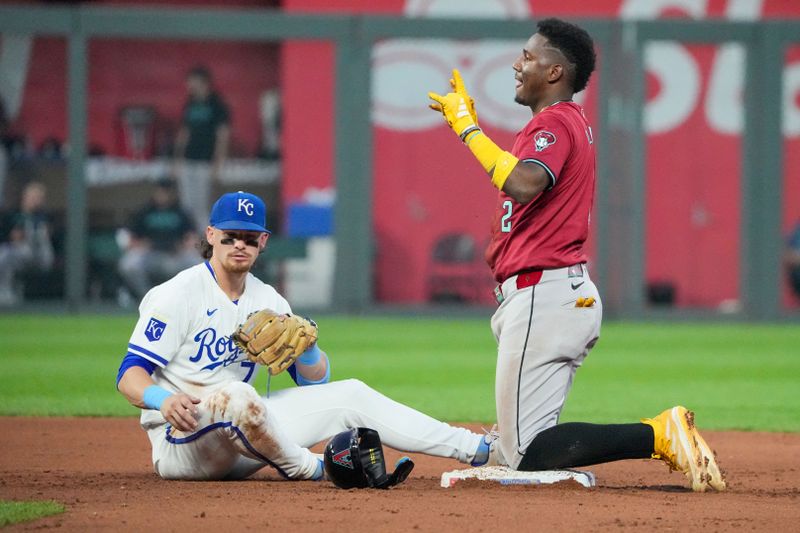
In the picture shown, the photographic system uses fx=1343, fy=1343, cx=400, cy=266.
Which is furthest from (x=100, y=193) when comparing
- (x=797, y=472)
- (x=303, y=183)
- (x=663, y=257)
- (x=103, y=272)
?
(x=797, y=472)

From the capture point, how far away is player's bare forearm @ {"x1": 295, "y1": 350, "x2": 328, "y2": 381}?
5.29 meters

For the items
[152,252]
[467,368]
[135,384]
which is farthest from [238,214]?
[152,252]

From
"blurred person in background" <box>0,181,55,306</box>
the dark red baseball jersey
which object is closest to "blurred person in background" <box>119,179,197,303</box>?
"blurred person in background" <box>0,181,55,306</box>

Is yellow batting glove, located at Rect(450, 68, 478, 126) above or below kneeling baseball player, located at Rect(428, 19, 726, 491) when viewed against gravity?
above

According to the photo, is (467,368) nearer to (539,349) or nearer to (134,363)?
(539,349)

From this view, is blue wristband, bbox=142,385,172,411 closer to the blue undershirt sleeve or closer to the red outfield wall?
the blue undershirt sleeve

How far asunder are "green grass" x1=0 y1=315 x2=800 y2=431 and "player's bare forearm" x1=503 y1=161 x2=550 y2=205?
315cm

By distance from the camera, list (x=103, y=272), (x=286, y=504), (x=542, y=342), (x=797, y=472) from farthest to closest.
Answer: (x=103, y=272) → (x=797, y=472) → (x=542, y=342) → (x=286, y=504)

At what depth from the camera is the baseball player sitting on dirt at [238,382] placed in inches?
192

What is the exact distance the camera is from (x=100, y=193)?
15539 millimetres

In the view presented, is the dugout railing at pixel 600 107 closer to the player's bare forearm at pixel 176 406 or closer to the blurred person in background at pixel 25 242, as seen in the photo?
the blurred person in background at pixel 25 242

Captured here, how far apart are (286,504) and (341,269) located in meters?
11.1

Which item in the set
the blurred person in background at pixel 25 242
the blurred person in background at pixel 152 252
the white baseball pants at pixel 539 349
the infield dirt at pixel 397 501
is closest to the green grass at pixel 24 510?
the infield dirt at pixel 397 501

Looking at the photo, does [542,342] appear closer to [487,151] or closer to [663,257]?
[487,151]
